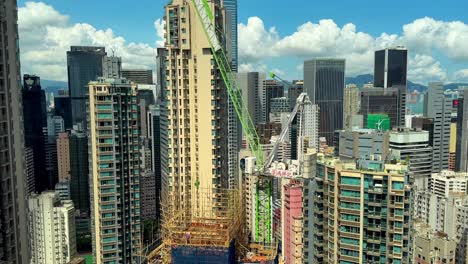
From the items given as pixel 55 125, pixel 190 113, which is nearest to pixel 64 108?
pixel 55 125

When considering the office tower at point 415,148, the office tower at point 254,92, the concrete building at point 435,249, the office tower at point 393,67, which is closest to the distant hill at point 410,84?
the office tower at point 393,67

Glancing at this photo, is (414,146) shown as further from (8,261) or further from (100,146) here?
(8,261)

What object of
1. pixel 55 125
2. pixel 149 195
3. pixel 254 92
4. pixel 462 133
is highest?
pixel 254 92

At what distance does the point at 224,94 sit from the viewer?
80.6ft

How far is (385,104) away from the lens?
272ft

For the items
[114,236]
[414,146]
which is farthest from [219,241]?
[414,146]

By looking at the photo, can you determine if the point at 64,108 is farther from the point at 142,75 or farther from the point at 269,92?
the point at 269,92

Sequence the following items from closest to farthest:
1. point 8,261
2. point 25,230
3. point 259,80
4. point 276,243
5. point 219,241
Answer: point 8,261, point 25,230, point 219,241, point 276,243, point 259,80

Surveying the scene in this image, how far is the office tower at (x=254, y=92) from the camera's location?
89.6 meters

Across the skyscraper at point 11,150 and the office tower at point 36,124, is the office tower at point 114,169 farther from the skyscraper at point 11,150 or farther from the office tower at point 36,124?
the office tower at point 36,124

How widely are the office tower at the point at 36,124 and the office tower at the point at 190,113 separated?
42299 millimetres

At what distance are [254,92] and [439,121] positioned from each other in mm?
39638

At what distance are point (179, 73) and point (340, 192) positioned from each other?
38.4 feet

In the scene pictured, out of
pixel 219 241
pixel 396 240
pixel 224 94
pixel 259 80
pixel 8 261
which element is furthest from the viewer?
pixel 259 80
